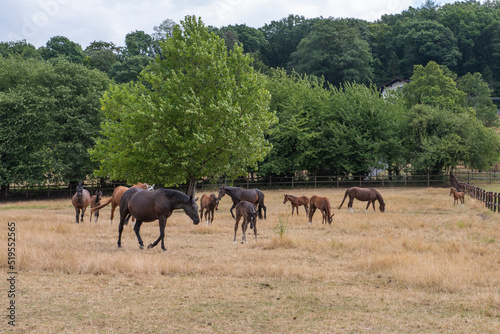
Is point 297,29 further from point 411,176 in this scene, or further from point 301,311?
point 301,311

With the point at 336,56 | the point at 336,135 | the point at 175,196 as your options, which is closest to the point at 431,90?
the point at 336,135

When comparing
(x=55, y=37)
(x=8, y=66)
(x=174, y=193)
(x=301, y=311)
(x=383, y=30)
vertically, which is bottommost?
(x=301, y=311)

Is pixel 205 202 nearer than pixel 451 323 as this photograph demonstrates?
No

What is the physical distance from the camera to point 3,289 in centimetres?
841

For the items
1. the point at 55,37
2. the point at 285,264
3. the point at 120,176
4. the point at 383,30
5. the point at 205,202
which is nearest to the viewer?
the point at 285,264

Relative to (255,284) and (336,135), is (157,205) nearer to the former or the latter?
(255,284)

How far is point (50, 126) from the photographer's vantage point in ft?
132

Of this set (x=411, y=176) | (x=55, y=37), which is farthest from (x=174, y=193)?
(x=55, y=37)

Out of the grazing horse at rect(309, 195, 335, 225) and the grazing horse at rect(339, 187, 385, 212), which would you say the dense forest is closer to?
the grazing horse at rect(339, 187, 385, 212)

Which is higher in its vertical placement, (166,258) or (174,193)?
(174,193)

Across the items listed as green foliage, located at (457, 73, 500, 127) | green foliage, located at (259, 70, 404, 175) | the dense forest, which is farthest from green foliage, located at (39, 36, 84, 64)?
green foliage, located at (457, 73, 500, 127)

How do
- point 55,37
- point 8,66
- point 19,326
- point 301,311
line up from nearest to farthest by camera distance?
point 19,326
point 301,311
point 8,66
point 55,37

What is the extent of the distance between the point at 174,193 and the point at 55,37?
312 feet

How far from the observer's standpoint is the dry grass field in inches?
268
